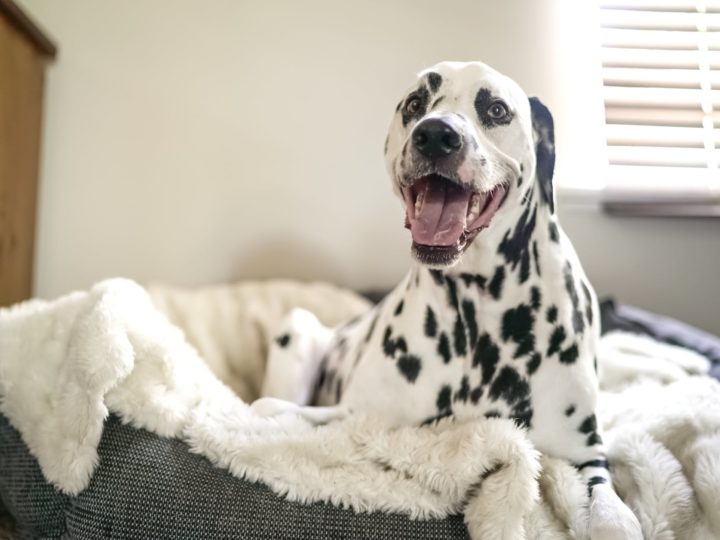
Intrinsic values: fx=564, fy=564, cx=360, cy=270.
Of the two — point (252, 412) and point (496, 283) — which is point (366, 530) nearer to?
point (252, 412)

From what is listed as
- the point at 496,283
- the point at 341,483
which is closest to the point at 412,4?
the point at 496,283

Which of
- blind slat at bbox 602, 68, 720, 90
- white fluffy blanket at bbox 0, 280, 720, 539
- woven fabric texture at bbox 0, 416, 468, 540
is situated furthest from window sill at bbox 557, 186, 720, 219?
woven fabric texture at bbox 0, 416, 468, 540

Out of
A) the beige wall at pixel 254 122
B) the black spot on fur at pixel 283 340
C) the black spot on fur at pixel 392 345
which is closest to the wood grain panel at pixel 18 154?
the beige wall at pixel 254 122

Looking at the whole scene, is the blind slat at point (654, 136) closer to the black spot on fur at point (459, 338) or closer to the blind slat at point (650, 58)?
the blind slat at point (650, 58)

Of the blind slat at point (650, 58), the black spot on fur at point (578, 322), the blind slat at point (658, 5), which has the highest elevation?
the blind slat at point (658, 5)

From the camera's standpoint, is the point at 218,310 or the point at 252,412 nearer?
the point at 252,412

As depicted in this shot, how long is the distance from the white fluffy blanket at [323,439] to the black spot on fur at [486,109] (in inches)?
20.9

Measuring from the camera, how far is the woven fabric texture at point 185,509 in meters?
0.86

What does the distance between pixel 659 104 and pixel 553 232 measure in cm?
141

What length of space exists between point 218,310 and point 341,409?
0.95m

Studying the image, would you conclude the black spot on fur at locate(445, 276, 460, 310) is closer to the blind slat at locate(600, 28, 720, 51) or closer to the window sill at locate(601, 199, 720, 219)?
the window sill at locate(601, 199, 720, 219)

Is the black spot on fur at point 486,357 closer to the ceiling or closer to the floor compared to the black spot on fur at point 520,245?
closer to the floor

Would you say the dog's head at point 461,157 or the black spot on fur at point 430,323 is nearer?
the dog's head at point 461,157

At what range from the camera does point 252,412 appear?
113cm
